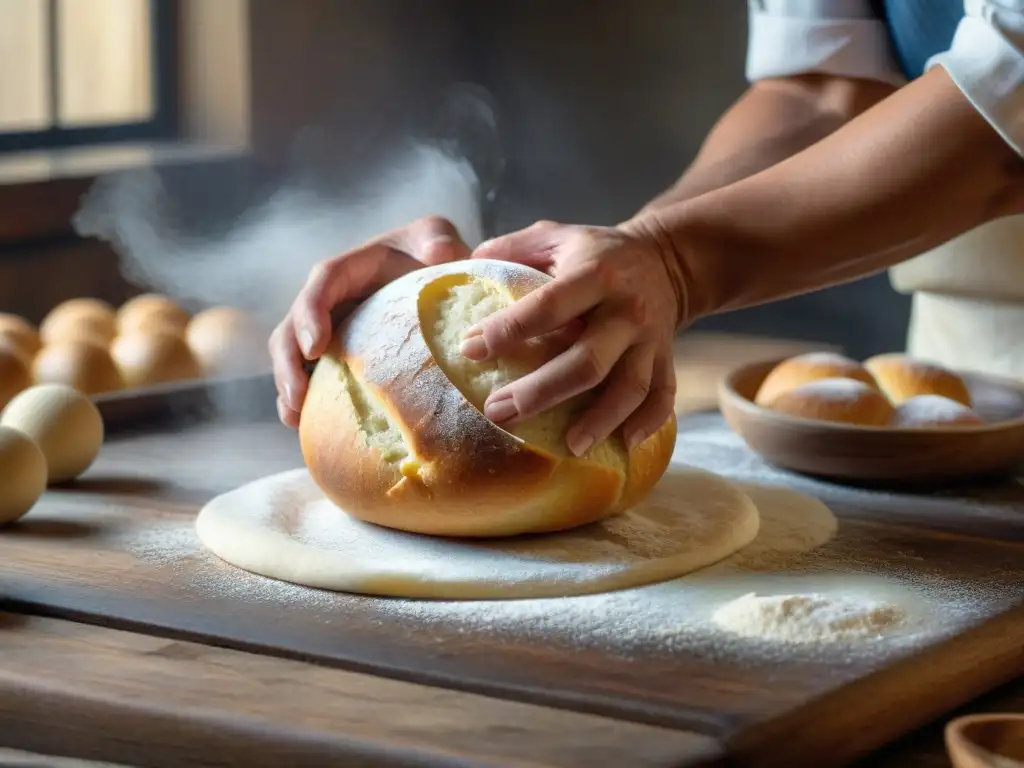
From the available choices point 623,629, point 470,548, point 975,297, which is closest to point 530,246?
point 470,548

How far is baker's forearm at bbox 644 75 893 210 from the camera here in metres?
1.71

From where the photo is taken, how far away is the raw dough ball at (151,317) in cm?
202

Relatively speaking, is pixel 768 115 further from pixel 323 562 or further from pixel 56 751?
pixel 56 751

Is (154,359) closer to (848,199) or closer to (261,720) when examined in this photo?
(848,199)

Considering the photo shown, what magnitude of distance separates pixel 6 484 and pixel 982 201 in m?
0.96

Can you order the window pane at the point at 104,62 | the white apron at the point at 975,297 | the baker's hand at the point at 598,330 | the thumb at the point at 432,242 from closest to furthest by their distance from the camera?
the baker's hand at the point at 598,330 → the thumb at the point at 432,242 → the white apron at the point at 975,297 → the window pane at the point at 104,62

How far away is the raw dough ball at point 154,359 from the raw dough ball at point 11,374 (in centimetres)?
16

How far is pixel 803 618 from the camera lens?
40.3 inches

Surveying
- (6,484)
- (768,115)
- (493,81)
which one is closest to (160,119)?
(493,81)

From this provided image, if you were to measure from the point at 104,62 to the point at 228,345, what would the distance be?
1131mm

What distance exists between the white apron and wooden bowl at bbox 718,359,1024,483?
416mm

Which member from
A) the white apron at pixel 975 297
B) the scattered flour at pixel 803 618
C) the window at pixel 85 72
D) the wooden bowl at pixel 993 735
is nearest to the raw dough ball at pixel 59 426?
the scattered flour at pixel 803 618

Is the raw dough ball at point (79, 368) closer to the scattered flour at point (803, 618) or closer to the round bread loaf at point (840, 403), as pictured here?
the round bread loaf at point (840, 403)

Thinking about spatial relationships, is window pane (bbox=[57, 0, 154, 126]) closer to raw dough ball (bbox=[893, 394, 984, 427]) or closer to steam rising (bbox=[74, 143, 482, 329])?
steam rising (bbox=[74, 143, 482, 329])
